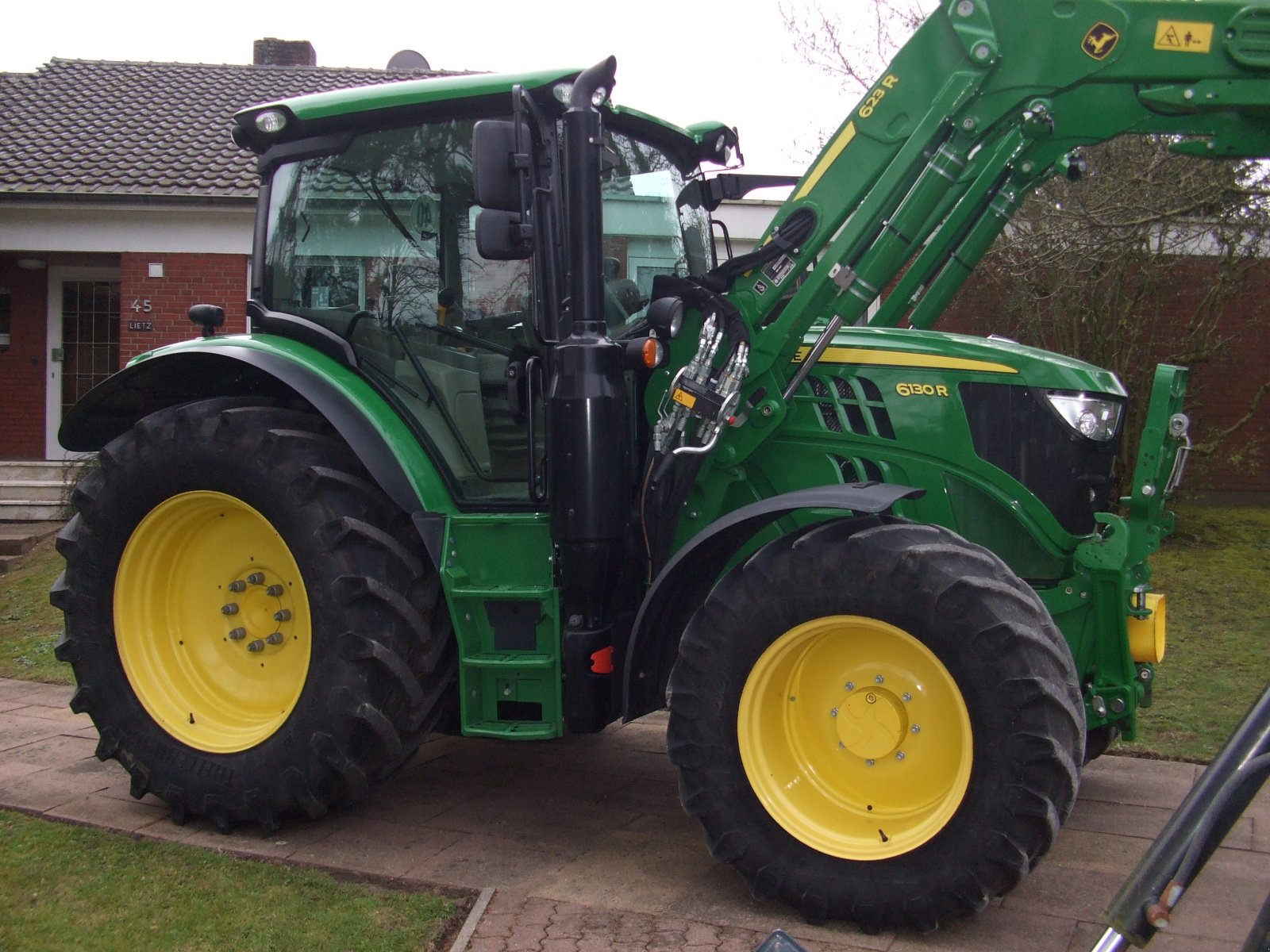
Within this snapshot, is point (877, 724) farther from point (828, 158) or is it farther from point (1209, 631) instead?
point (1209, 631)

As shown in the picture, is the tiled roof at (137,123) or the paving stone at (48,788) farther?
the tiled roof at (137,123)

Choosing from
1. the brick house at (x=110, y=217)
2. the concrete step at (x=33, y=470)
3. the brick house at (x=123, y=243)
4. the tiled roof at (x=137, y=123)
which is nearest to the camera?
the concrete step at (x=33, y=470)

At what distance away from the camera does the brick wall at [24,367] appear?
52.0 feet

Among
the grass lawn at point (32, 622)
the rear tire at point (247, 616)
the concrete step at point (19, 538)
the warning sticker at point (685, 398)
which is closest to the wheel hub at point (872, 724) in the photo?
the warning sticker at point (685, 398)

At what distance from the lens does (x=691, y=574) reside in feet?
13.7

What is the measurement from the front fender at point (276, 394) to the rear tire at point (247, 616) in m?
0.16

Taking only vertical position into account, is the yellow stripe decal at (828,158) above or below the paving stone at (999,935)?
above

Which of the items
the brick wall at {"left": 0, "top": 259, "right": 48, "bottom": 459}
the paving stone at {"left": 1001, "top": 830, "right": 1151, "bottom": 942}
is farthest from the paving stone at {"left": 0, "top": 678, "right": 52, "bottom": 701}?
the brick wall at {"left": 0, "top": 259, "right": 48, "bottom": 459}

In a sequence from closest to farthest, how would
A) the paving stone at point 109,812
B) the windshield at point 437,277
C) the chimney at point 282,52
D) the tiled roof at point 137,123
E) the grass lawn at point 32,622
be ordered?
the windshield at point 437,277 → the paving stone at point 109,812 → the grass lawn at point 32,622 → the tiled roof at point 137,123 → the chimney at point 282,52

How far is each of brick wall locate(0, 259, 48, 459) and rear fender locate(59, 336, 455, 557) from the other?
11726mm

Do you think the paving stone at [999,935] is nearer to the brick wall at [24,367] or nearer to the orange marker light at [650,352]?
the orange marker light at [650,352]

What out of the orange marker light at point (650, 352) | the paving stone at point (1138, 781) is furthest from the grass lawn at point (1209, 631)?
the orange marker light at point (650, 352)

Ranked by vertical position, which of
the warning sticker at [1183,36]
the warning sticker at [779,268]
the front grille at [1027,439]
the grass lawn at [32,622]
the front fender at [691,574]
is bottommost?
the grass lawn at [32,622]

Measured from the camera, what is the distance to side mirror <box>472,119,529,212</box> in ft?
12.8
